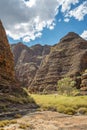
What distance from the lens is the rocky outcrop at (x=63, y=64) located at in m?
164

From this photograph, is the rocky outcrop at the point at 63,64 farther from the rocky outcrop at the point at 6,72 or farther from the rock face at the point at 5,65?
the rocky outcrop at the point at 6,72

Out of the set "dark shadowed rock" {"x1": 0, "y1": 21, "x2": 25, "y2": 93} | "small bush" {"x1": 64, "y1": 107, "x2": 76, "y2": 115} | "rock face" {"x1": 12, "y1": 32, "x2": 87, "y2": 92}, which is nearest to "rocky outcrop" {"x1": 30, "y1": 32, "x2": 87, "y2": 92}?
"rock face" {"x1": 12, "y1": 32, "x2": 87, "y2": 92}

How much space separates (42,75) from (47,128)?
14891 cm

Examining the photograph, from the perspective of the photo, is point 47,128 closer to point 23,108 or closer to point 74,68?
point 23,108

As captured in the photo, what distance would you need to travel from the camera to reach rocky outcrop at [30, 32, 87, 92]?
16388cm

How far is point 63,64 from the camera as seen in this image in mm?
175250

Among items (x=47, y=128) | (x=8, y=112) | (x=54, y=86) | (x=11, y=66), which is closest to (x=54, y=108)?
(x=8, y=112)

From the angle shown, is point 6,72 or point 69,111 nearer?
point 69,111

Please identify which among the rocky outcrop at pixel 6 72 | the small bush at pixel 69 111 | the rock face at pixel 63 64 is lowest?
the small bush at pixel 69 111

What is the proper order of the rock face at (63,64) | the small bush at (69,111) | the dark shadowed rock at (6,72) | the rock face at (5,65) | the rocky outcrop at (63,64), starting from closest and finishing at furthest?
the small bush at (69,111)
the dark shadowed rock at (6,72)
the rock face at (5,65)
the rock face at (63,64)
the rocky outcrop at (63,64)

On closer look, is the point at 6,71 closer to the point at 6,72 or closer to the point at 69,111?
the point at 6,72

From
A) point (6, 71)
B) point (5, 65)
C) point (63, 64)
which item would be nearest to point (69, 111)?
point (6, 71)

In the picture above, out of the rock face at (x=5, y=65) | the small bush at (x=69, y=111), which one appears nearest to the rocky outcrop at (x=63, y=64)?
the rock face at (x=5, y=65)

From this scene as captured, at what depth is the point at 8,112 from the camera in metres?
46.8
